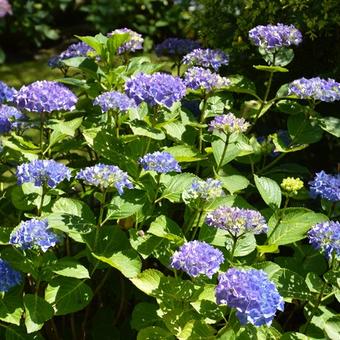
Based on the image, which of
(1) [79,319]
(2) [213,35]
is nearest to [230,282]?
(1) [79,319]

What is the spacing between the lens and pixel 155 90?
2.05m

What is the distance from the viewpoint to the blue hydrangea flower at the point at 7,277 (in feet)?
6.14

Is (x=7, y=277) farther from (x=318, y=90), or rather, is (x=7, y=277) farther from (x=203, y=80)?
(x=318, y=90)

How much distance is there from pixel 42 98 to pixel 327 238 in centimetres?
95

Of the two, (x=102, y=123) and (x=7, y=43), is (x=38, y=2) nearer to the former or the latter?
(x=7, y=43)

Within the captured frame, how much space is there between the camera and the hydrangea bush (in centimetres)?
183

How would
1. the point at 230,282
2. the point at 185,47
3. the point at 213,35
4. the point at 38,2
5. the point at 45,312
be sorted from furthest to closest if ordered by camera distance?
the point at 38,2
the point at 213,35
the point at 185,47
the point at 45,312
the point at 230,282

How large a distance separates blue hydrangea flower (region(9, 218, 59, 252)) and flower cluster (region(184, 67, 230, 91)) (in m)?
0.73

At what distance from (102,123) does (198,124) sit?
338 mm

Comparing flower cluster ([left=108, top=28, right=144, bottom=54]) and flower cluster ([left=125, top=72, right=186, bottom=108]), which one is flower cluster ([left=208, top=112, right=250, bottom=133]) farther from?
flower cluster ([left=108, top=28, right=144, bottom=54])

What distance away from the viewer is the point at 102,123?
2381 millimetres

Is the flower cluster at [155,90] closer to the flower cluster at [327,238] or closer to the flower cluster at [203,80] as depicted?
the flower cluster at [203,80]

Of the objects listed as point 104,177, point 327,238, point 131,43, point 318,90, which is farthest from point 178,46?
point 327,238

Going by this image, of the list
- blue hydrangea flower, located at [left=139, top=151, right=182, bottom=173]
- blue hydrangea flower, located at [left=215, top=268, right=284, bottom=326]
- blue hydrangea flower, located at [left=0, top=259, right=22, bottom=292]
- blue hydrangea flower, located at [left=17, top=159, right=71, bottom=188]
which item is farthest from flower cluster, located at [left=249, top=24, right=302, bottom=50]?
blue hydrangea flower, located at [left=0, top=259, right=22, bottom=292]
